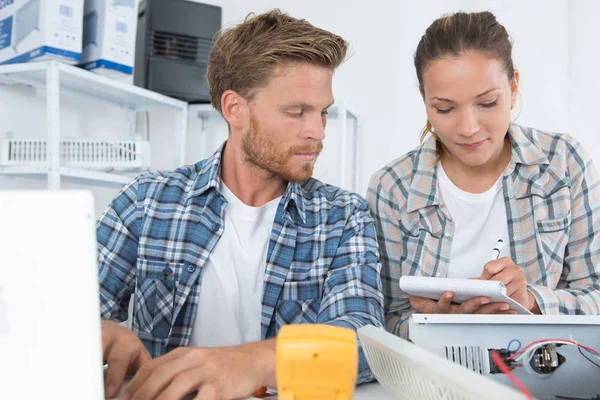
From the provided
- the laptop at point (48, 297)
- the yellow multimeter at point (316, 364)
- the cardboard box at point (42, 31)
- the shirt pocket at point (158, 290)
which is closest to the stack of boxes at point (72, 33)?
the cardboard box at point (42, 31)

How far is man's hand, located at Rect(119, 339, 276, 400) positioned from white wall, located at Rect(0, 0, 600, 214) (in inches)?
80.1

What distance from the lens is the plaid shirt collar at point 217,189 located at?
137cm

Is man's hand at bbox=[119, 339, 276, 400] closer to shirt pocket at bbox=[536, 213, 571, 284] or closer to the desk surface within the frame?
the desk surface

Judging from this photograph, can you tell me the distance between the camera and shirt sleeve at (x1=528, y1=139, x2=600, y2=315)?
1296 mm

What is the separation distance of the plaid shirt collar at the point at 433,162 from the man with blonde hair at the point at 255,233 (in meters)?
0.13

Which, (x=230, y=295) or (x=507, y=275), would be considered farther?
(x=230, y=295)

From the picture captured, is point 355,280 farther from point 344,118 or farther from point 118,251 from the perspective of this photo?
point 344,118

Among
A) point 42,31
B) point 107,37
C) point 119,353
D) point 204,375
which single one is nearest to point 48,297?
point 204,375

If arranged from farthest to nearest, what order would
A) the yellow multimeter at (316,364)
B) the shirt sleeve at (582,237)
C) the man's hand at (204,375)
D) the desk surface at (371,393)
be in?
the shirt sleeve at (582,237)
the desk surface at (371,393)
the man's hand at (204,375)
the yellow multimeter at (316,364)

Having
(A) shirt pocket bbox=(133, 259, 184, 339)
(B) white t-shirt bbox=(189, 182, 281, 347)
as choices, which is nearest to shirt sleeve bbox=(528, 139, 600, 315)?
(B) white t-shirt bbox=(189, 182, 281, 347)

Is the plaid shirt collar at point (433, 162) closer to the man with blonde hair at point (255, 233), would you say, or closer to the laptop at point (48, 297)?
the man with blonde hair at point (255, 233)

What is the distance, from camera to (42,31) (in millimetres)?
2107

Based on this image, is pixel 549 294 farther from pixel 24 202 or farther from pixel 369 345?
pixel 24 202

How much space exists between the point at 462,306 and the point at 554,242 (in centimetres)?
40
